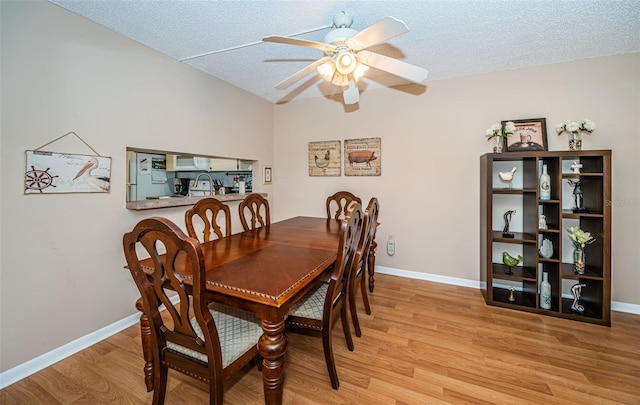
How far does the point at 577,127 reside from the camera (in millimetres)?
2289

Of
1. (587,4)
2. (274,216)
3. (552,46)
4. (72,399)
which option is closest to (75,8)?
(72,399)

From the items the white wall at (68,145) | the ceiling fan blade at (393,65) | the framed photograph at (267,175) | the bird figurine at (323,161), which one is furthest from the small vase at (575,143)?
the white wall at (68,145)

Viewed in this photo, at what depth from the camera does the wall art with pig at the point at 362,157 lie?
331 centimetres

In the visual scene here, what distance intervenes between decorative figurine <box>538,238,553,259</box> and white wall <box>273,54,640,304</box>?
1.83 ft

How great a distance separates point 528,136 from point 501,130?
0.27 metres

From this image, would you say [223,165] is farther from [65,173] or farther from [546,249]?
[546,249]

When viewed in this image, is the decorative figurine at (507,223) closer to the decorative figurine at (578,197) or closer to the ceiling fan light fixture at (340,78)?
the decorative figurine at (578,197)

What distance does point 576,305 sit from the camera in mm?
2307

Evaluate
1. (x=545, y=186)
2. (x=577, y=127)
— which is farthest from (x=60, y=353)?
(x=577, y=127)

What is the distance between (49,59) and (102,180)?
828mm

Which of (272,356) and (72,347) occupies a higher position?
(272,356)

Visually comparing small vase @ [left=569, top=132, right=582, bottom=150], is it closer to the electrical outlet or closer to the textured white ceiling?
the textured white ceiling

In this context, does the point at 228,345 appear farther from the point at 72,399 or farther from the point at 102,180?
the point at 102,180

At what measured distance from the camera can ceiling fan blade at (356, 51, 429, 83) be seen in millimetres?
1795
